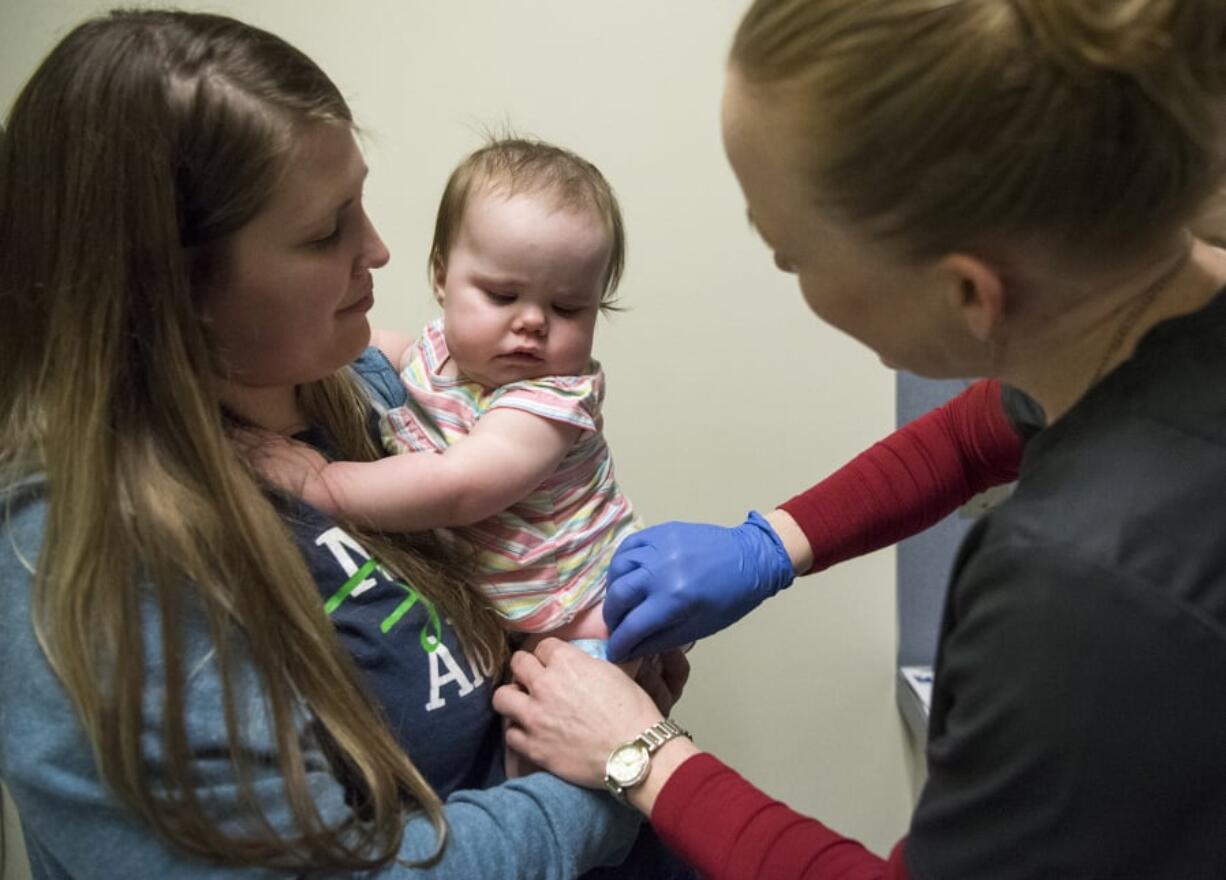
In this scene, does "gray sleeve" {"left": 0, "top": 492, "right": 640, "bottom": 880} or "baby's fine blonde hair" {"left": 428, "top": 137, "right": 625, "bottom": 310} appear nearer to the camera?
"gray sleeve" {"left": 0, "top": 492, "right": 640, "bottom": 880}

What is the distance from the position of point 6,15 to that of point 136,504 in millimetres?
1157

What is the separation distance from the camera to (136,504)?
704 millimetres

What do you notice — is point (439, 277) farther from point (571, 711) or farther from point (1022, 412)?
point (1022, 412)

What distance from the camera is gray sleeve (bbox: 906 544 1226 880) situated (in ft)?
1.86

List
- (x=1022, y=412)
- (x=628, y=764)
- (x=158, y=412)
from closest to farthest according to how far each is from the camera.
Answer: (x=158, y=412), (x=628, y=764), (x=1022, y=412)

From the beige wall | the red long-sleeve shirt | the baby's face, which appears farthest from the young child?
the beige wall

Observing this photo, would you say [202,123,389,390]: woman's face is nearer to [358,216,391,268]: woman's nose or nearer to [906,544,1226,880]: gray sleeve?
[358,216,391,268]: woman's nose

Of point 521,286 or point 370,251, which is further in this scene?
point 521,286

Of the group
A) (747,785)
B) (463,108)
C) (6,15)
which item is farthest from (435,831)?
(6,15)

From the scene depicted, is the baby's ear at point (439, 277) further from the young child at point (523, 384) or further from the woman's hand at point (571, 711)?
the woman's hand at point (571, 711)

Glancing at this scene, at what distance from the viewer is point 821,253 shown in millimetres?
658

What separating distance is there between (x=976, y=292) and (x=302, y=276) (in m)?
0.50

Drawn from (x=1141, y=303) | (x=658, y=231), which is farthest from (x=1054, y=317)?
(x=658, y=231)

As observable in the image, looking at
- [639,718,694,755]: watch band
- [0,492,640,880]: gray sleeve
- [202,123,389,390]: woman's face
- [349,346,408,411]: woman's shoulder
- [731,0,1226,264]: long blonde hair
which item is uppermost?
[731,0,1226,264]: long blonde hair
